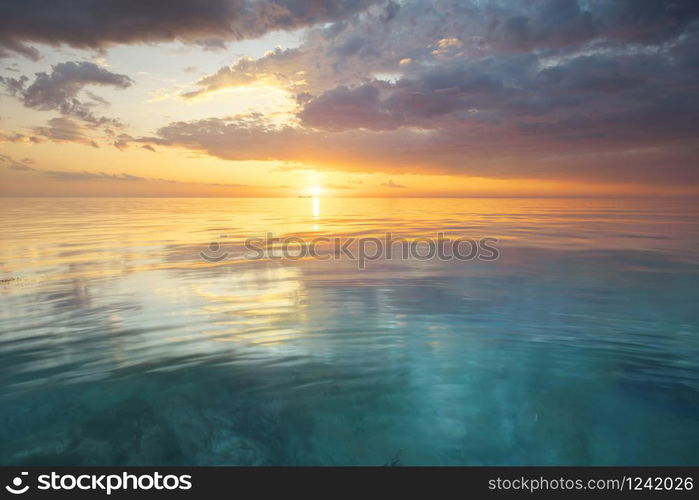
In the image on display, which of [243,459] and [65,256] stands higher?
[65,256]

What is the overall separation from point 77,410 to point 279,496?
355 cm

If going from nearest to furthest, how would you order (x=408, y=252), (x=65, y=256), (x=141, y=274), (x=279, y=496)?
(x=279, y=496)
(x=141, y=274)
(x=65, y=256)
(x=408, y=252)

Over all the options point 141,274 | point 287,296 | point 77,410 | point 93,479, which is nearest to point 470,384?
point 93,479

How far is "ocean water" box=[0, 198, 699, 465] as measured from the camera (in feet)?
16.7

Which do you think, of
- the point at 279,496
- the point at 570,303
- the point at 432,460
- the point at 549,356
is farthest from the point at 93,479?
the point at 570,303

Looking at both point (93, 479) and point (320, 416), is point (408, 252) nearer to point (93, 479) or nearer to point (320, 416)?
point (320, 416)

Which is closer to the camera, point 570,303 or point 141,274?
point 570,303

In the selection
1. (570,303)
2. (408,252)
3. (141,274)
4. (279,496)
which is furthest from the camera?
(408,252)

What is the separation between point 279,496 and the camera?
4230mm

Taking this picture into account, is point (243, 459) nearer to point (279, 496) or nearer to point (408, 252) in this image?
point (279, 496)

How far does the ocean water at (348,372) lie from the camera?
5090 millimetres

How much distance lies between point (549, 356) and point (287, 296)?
766cm

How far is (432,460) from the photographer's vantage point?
4.92 m

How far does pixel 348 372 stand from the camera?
271 inches
